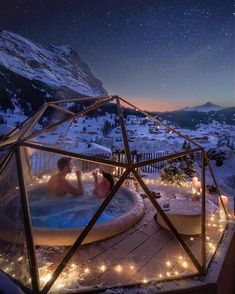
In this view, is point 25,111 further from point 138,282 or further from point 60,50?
point 60,50

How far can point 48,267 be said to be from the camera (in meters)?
2.77

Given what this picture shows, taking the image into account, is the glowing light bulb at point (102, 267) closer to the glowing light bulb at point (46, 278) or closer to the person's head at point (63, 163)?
the glowing light bulb at point (46, 278)

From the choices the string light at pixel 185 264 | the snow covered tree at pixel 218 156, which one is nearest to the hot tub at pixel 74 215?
the string light at pixel 185 264

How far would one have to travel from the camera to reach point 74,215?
5.68 meters

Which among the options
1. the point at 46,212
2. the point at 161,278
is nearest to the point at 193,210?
the point at 161,278

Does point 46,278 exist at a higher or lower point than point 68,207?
higher

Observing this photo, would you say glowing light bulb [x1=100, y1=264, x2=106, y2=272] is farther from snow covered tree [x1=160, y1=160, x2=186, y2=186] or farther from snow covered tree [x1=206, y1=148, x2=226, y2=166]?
snow covered tree [x1=206, y1=148, x2=226, y2=166]

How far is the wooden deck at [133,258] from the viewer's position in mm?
2619

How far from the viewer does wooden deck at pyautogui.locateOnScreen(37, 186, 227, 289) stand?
2.62 m

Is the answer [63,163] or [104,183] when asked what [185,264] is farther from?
[63,163]

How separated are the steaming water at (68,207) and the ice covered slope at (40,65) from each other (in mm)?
52706

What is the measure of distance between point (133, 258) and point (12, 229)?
5.17ft

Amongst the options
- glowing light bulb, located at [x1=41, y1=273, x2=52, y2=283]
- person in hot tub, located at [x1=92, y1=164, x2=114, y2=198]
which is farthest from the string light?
person in hot tub, located at [x1=92, y1=164, x2=114, y2=198]

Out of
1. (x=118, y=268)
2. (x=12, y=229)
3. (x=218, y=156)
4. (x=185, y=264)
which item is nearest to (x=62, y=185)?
(x=12, y=229)
